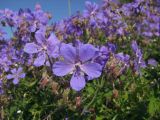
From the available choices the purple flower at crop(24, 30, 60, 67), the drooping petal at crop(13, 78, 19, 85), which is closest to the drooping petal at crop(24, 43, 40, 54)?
the purple flower at crop(24, 30, 60, 67)

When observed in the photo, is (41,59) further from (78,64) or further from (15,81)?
(15,81)

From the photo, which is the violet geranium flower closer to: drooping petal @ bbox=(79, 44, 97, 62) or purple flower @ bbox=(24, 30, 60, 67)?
drooping petal @ bbox=(79, 44, 97, 62)

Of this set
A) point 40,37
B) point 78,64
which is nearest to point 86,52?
point 78,64

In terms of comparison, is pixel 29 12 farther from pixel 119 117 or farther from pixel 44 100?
pixel 119 117

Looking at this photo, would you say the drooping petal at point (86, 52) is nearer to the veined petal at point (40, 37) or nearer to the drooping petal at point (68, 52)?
the drooping petal at point (68, 52)

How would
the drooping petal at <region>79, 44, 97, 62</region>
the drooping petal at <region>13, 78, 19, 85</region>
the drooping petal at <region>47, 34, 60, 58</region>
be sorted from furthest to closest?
1. the drooping petal at <region>13, 78, 19, 85</region>
2. the drooping petal at <region>47, 34, 60, 58</region>
3. the drooping petal at <region>79, 44, 97, 62</region>

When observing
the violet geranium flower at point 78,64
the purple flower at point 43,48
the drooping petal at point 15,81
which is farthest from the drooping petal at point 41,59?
the drooping petal at point 15,81

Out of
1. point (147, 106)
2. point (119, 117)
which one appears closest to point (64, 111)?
point (119, 117)

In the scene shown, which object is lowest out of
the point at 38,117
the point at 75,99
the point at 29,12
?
the point at 38,117
